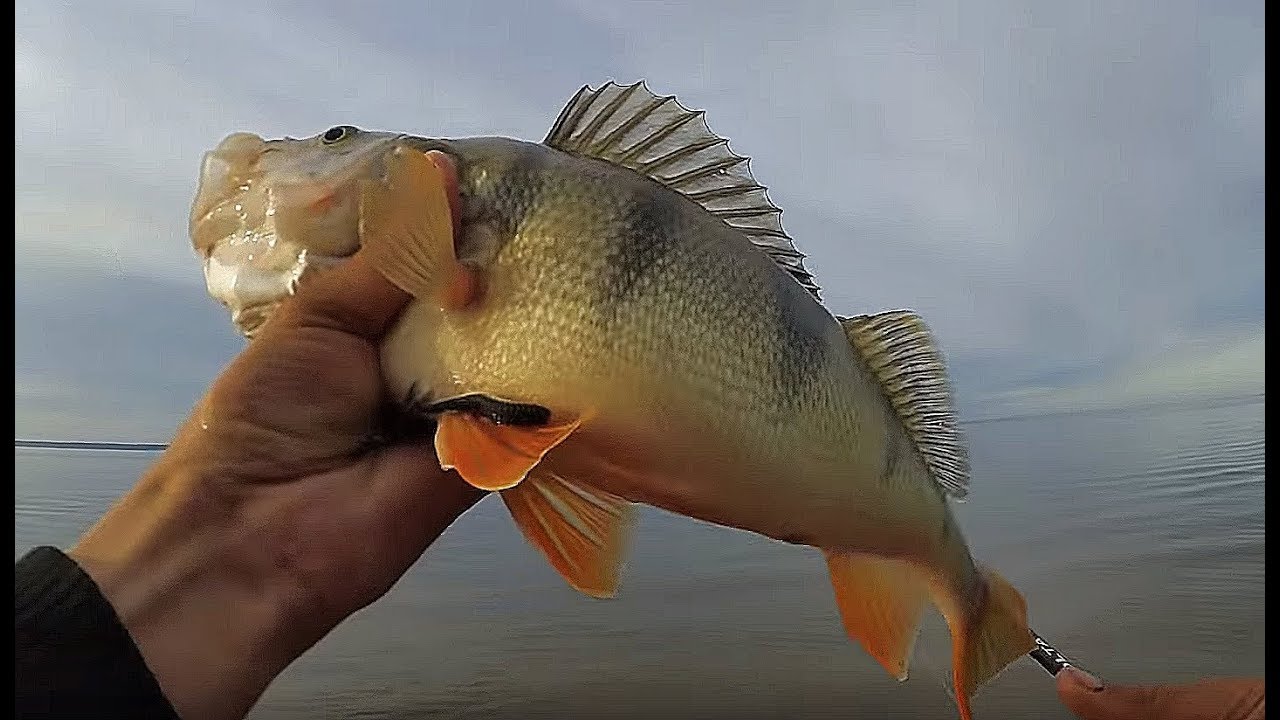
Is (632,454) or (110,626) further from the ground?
(632,454)

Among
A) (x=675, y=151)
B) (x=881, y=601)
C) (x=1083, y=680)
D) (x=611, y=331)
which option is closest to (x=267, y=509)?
(x=611, y=331)

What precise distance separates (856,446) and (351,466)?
21.2 inches

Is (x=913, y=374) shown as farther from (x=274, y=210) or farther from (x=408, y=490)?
(x=274, y=210)

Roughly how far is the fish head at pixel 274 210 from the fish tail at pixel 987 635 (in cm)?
80

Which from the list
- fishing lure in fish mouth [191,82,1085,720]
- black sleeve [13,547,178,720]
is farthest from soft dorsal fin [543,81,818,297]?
black sleeve [13,547,178,720]

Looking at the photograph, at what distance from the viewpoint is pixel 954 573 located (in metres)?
1.08

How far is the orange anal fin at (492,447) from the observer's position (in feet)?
2.61

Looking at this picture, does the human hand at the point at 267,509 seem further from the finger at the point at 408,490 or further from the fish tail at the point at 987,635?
the fish tail at the point at 987,635

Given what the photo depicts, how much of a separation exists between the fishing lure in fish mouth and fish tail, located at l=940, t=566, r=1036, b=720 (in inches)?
4.4

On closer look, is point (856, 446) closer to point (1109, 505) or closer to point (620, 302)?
point (620, 302)

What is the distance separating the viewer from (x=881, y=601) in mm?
1078

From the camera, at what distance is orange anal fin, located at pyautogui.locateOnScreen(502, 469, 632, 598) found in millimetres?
920

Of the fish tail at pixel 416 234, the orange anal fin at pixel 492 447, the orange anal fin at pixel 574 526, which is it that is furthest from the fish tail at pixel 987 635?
the fish tail at pixel 416 234

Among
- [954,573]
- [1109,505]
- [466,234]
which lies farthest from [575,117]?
[1109,505]
